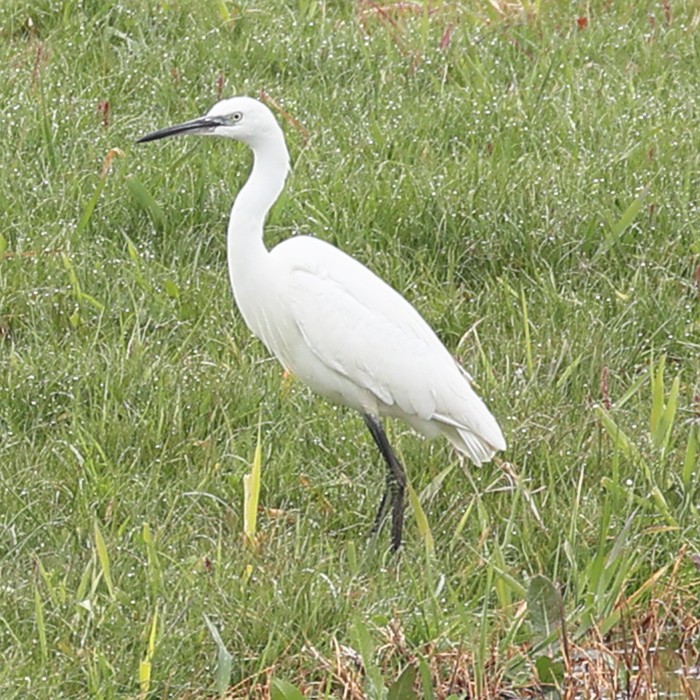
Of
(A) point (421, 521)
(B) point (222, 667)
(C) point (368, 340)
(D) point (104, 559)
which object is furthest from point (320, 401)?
(B) point (222, 667)

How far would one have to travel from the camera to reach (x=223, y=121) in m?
4.21

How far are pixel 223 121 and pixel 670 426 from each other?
49.7 inches

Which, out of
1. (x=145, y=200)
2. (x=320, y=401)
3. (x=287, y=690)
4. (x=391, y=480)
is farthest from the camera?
(x=145, y=200)

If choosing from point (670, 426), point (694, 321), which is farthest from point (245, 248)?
point (694, 321)

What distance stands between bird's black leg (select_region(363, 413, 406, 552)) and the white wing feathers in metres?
0.07

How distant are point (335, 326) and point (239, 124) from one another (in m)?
0.52

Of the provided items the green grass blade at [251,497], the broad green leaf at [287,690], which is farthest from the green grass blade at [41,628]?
the green grass blade at [251,497]

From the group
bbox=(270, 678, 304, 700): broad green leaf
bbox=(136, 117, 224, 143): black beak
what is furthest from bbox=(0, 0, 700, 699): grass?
bbox=(136, 117, 224, 143): black beak

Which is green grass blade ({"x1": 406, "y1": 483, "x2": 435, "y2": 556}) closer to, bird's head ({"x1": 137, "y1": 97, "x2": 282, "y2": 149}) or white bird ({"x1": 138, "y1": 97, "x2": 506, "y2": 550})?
white bird ({"x1": 138, "y1": 97, "x2": 506, "y2": 550})

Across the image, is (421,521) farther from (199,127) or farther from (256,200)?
(199,127)

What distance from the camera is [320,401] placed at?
473cm

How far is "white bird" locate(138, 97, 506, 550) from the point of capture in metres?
4.20

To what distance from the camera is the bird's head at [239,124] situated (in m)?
4.17

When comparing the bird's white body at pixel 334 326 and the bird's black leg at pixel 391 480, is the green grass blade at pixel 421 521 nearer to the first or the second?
the bird's black leg at pixel 391 480
